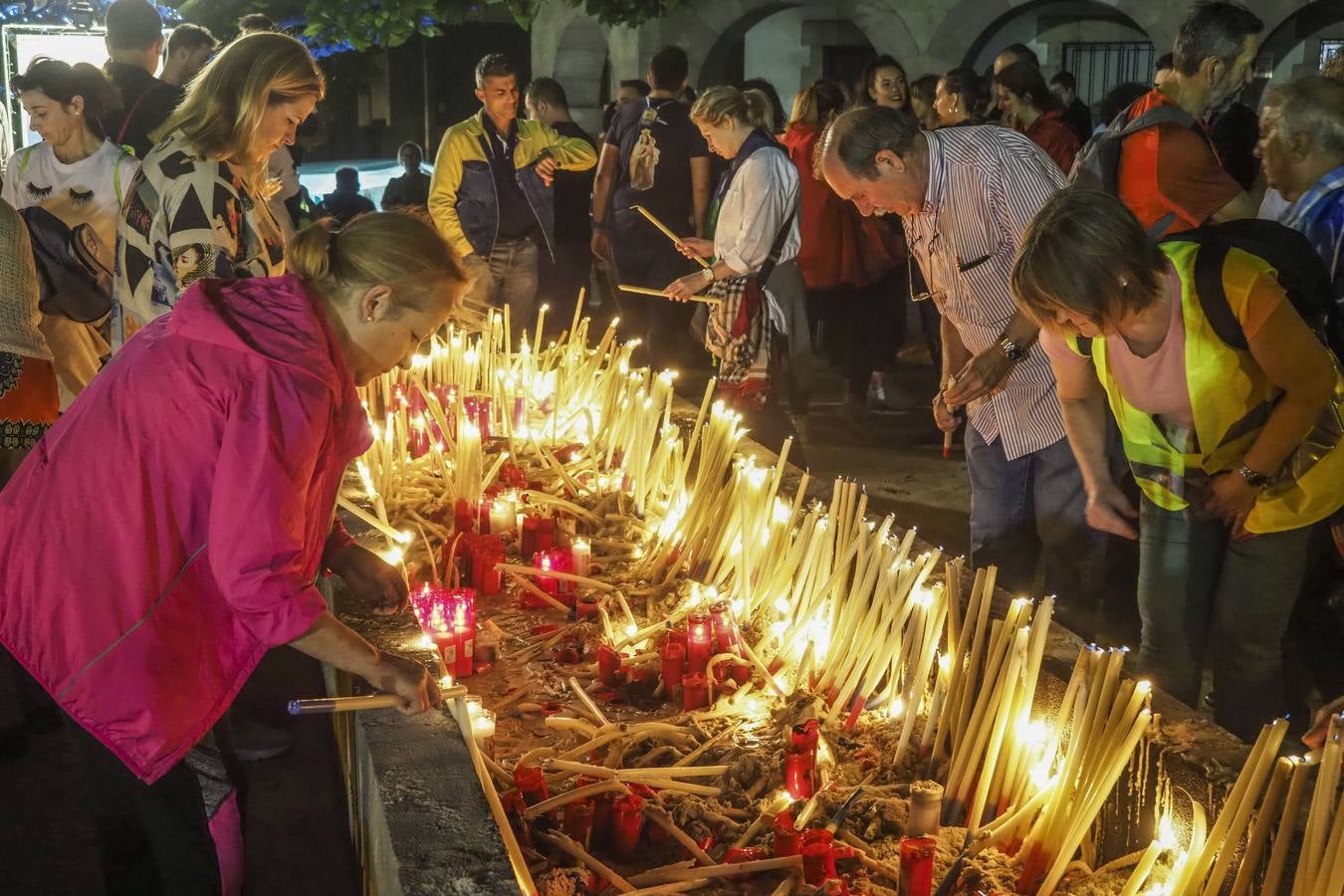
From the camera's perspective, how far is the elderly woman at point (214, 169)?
351 cm

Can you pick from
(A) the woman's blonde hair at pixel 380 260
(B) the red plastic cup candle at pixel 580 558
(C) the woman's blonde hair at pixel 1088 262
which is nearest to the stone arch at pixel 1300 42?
(B) the red plastic cup candle at pixel 580 558

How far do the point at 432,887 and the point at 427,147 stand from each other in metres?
20.4

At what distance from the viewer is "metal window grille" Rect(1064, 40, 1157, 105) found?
1755cm

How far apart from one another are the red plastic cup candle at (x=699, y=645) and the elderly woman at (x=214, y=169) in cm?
156

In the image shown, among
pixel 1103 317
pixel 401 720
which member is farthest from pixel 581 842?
A: pixel 1103 317

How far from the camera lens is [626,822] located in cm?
292

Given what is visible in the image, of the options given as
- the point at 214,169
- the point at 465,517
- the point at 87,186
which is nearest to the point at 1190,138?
the point at 465,517

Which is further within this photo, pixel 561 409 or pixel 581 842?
pixel 561 409

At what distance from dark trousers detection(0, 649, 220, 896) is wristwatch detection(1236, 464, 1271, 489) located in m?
2.34

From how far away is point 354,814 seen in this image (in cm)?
344

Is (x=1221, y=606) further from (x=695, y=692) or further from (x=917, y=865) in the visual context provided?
(x=695, y=692)

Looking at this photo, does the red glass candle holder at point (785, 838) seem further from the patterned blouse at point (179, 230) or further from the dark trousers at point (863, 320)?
the dark trousers at point (863, 320)

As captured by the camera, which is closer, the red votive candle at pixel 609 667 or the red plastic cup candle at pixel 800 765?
the red plastic cup candle at pixel 800 765

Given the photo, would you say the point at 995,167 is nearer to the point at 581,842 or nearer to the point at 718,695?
the point at 718,695
